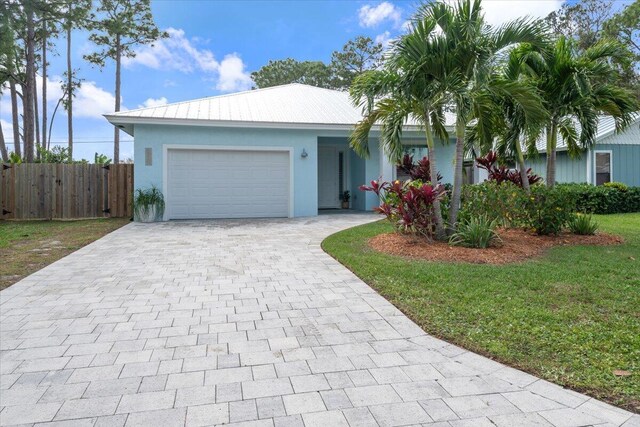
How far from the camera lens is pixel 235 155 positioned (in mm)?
13117

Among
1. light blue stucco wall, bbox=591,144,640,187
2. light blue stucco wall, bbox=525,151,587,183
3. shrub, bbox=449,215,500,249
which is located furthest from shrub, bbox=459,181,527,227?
light blue stucco wall, bbox=591,144,640,187

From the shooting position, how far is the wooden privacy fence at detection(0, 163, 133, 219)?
13.2 meters

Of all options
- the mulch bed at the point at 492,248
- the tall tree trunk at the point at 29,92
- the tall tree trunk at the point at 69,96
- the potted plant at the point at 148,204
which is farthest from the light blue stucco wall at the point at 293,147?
the tall tree trunk at the point at 69,96

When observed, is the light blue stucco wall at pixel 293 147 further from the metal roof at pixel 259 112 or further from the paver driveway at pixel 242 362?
the paver driveway at pixel 242 362

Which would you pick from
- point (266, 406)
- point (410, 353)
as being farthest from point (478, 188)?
point (266, 406)

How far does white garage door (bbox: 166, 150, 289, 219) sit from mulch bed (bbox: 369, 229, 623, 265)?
569 centimetres

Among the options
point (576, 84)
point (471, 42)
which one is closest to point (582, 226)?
point (576, 84)

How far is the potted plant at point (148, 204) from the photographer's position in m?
12.2

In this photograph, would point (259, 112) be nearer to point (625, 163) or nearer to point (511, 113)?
point (511, 113)

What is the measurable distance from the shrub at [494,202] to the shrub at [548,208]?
0.16 meters

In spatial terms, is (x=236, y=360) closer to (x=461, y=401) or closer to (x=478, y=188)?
(x=461, y=401)

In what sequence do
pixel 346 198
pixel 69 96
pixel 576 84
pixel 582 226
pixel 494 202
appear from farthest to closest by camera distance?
pixel 69 96
pixel 346 198
pixel 582 226
pixel 494 202
pixel 576 84

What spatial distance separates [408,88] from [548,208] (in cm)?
375

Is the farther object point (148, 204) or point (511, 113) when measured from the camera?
point (148, 204)
